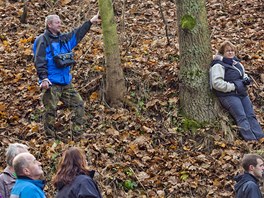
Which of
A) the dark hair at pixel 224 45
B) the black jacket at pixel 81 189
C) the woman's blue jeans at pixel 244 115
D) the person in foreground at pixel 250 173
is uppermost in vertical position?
the dark hair at pixel 224 45

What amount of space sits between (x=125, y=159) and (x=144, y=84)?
2.18m

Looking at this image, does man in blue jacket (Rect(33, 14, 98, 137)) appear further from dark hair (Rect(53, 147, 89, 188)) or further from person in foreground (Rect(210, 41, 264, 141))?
dark hair (Rect(53, 147, 89, 188))

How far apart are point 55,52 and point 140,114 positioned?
1911 mm

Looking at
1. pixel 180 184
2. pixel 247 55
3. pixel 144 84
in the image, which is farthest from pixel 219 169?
pixel 247 55

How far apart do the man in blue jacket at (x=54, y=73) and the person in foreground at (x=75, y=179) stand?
11.6 feet

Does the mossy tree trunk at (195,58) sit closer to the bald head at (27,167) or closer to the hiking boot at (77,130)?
the hiking boot at (77,130)

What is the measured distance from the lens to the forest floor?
838 centimetres

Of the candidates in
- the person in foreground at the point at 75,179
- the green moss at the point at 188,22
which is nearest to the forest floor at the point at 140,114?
the green moss at the point at 188,22

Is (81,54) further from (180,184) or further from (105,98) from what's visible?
(180,184)

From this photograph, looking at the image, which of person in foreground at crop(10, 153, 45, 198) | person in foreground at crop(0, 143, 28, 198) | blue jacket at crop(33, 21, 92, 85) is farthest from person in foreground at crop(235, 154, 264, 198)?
blue jacket at crop(33, 21, 92, 85)

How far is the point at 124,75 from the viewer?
419 inches

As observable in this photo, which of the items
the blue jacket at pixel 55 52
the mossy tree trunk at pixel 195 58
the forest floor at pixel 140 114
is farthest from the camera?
the mossy tree trunk at pixel 195 58

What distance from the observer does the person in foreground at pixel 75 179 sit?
5.38 m

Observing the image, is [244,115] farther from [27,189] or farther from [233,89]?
[27,189]
